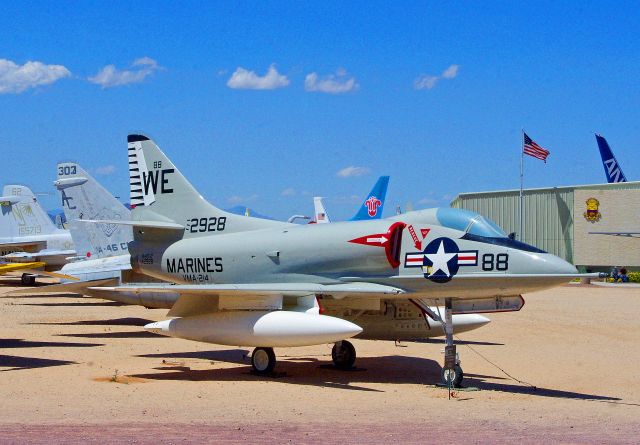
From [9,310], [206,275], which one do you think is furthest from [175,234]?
[9,310]

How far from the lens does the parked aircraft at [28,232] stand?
144ft

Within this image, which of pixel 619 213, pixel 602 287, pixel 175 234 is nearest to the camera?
pixel 175 234

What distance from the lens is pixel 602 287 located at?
46.9 m

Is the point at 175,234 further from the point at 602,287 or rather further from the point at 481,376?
the point at 602,287

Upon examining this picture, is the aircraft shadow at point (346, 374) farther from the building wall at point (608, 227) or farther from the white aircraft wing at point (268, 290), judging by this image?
the building wall at point (608, 227)

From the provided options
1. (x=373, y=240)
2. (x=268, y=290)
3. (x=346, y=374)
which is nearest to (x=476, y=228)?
(x=373, y=240)

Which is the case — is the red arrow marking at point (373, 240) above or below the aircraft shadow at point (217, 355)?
above

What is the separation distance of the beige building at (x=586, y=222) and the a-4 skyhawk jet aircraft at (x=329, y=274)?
139ft

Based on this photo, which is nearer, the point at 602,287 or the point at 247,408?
the point at 247,408

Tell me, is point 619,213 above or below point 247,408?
above

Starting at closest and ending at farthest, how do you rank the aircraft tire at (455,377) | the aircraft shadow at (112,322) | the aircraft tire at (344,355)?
the aircraft tire at (455,377)
the aircraft tire at (344,355)
the aircraft shadow at (112,322)

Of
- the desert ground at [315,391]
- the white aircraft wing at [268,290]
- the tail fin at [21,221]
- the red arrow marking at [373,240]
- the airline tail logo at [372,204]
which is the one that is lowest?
the desert ground at [315,391]

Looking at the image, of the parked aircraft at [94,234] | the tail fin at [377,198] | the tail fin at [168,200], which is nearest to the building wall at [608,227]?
the tail fin at [377,198]

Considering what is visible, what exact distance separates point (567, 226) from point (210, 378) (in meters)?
46.5
